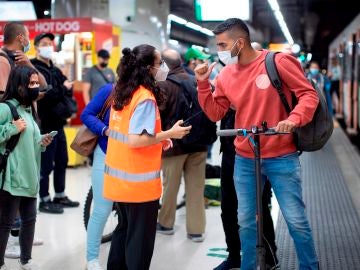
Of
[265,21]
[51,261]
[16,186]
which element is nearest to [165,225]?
[51,261]

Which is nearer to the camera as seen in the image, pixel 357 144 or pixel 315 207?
pixel 315 207

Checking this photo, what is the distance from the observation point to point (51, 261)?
4031 millimetres

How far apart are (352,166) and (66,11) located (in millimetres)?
8036

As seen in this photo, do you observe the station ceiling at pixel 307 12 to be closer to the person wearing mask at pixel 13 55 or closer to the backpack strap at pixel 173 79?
the backpack strap at pixel 173 79

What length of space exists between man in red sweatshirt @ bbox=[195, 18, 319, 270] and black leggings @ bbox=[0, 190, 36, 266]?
139 centimetres

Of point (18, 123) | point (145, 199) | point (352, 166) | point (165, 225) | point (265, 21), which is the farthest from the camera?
point (265, 21)

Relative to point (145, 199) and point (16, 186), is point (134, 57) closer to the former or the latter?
point (145, 199)

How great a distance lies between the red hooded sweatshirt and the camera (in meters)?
2.92

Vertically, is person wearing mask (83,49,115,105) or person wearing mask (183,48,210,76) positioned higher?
person wearing mask (183,48,210,76)

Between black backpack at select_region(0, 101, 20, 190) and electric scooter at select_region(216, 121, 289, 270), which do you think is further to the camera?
black backpack at select_region(0, 101, 20, 190)

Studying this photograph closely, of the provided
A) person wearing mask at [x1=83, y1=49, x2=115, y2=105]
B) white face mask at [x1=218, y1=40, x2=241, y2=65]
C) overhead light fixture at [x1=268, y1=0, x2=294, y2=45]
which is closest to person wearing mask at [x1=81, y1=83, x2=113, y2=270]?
Result: white face mask at [x1=218, y1=40, x2=241, y2=65]

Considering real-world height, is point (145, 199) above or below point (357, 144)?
above

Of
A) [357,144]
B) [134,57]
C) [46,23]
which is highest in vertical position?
[46,23]

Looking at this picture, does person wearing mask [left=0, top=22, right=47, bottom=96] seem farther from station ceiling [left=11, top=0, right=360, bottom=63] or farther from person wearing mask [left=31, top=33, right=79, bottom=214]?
station ceiling [left=11, top=0, right=360, bottom=63]
